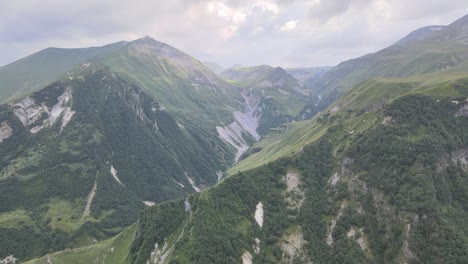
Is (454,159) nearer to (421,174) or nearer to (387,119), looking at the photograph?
(421,174)

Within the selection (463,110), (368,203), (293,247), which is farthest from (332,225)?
(463,110)

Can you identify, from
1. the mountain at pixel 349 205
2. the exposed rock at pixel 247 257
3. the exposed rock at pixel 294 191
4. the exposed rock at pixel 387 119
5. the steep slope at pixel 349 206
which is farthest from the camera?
the exposed rock at pixel 387 119

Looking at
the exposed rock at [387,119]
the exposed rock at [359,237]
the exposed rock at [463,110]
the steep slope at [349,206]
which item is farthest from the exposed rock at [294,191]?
the exposed rock at [463,110]

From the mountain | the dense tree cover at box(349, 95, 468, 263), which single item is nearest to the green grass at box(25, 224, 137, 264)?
the mountain

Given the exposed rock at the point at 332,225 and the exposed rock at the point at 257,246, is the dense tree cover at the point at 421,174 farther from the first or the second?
the exposed rock at the point at 257,246

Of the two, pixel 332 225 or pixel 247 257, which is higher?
Result: pixel 332 225

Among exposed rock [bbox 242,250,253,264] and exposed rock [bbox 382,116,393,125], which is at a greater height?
exposed rock [bbox 382,116,393,125]

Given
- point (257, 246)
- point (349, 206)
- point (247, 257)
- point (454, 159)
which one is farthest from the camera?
point (454, 159)

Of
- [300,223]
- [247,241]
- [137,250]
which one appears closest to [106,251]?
[137,250]

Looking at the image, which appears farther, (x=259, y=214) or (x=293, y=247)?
(x=259, y=214)

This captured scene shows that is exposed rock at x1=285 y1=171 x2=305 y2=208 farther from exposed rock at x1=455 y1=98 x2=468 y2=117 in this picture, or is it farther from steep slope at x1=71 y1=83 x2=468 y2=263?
exposed rock at x1=455 y1=98 x2=468 y2=117

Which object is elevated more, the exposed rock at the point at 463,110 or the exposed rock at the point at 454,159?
the exposed rock at the point at 463,110
